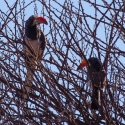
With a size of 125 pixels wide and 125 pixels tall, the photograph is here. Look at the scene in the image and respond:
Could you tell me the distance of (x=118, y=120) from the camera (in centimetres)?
367

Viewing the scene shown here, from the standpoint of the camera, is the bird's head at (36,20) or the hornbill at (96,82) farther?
the bird's head at (36,20)

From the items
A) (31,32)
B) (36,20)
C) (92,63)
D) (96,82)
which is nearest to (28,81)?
(96,82)

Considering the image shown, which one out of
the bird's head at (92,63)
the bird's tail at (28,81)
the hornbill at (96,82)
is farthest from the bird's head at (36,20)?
the hornbill at (96,82)

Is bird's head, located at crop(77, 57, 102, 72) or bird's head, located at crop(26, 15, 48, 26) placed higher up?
bird's head, located at crop(26, 15, 48, 26)

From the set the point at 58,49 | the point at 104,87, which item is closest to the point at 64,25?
the point at 58,49

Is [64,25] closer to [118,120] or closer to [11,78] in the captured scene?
[11,78]

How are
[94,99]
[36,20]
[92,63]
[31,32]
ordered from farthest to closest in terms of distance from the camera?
[31,32] → [36,20] → [92,63] → [94,99]

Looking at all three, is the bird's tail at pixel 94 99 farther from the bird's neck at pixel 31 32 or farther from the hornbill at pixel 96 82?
the bird's neck at pixel 31 32

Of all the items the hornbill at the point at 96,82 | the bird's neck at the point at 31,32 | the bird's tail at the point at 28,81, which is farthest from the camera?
the bird's neck at the point at 31,32

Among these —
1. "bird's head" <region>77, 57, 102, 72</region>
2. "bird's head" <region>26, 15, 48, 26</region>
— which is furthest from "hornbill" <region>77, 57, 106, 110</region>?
"bird's head" <region>26, 15, 48, 26</region>

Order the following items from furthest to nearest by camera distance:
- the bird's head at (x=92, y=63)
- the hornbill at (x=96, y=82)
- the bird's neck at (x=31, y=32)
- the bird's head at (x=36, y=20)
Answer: the bird's neck at (x=31, y=32)
the bird's head at (x=36, y=20)
the bird's head at (x=92, y=63)
the hornbill at (x=96, y=82)

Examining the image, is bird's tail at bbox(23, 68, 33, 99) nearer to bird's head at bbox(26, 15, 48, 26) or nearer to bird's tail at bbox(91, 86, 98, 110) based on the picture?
bird's tail at bbox(91, 86, 98, 110)

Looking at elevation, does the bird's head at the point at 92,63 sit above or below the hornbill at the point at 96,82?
above

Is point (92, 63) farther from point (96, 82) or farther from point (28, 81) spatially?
point (28, 81)
